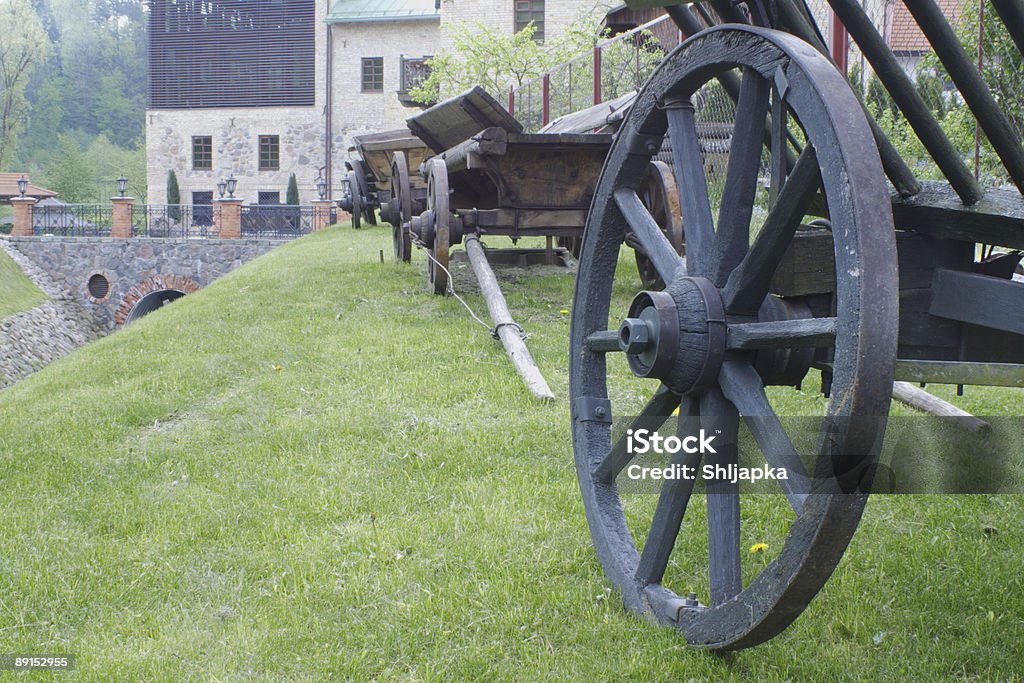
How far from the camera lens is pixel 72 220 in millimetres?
28859

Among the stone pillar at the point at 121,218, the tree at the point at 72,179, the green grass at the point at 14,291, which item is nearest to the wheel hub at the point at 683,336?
the green grass at the point at 14,291

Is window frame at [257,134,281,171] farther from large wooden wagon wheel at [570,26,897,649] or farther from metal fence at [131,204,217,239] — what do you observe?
large wooden wagon wheel at [570,26,897,649]

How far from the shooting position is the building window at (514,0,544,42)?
1271 inches

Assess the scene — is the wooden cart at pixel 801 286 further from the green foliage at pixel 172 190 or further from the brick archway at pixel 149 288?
the green foliage at pixel 172 190

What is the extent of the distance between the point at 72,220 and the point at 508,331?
26.3 metres

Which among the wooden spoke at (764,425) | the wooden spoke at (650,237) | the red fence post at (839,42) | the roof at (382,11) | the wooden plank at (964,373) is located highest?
the roof at (382,11)

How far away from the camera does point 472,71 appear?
87.0ft

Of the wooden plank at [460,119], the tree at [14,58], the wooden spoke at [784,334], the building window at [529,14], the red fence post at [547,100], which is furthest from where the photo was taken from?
the tree at [14,58]

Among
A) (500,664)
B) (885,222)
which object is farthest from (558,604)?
(885,222)

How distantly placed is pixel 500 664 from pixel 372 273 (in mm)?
8029

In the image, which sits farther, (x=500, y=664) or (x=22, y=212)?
(x=22, y=212)

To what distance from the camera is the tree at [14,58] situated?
55.6m

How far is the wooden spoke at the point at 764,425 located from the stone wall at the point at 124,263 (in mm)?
26759

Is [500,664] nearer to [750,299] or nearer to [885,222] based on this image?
[750,299]
